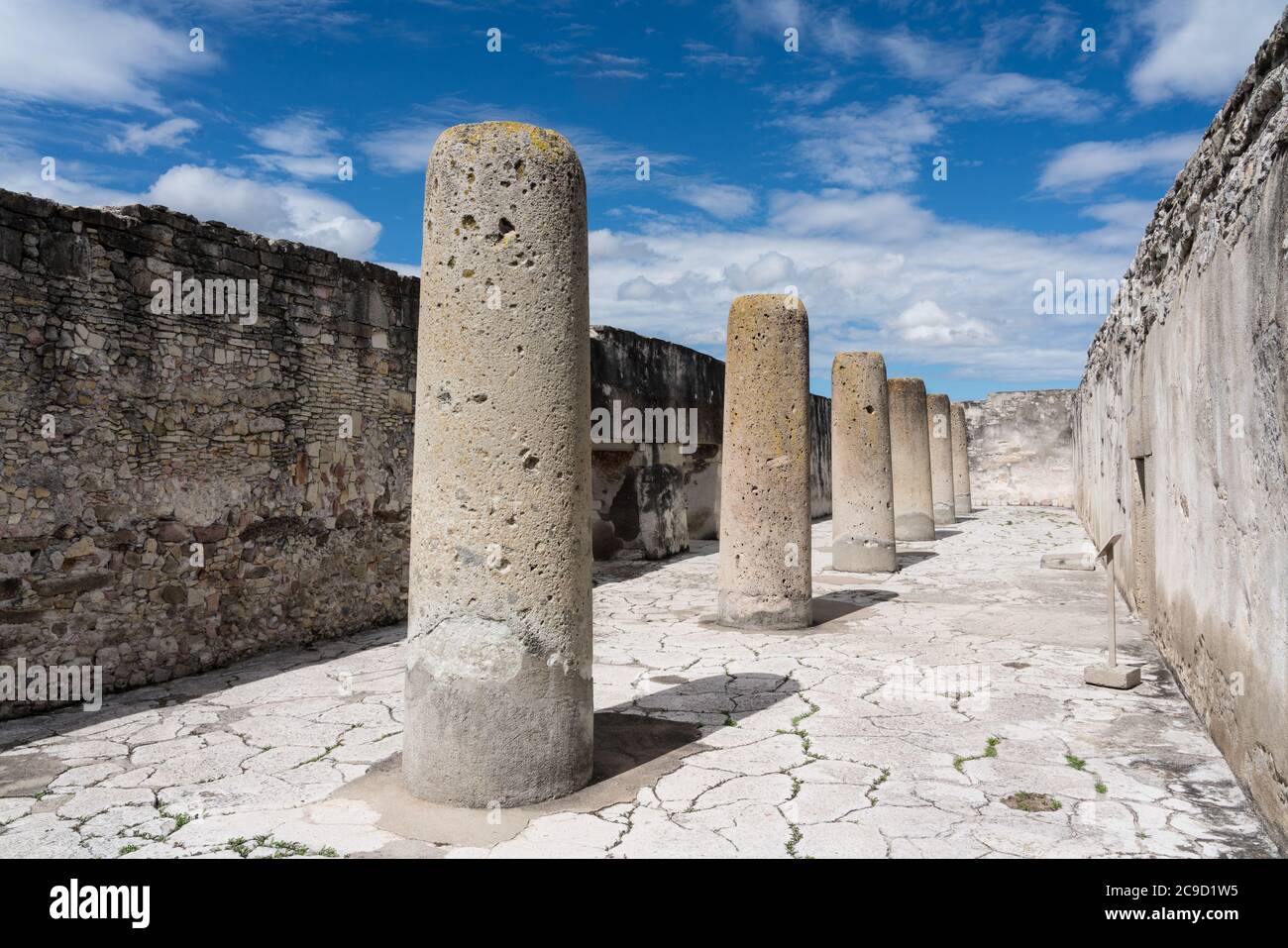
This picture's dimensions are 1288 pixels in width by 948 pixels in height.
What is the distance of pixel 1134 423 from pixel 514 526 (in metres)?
5.63

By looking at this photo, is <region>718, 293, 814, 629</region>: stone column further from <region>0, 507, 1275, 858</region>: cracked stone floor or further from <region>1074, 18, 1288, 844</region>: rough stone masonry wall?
<region>1074, 18, 1288, 844</region>: rough stone masonry wall

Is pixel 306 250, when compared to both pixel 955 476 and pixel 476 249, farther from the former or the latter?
pixel 955 476

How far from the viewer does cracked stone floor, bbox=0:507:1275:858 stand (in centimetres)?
323

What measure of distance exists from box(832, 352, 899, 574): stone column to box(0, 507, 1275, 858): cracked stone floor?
3.88 m

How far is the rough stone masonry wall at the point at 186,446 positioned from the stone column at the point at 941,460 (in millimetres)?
12845

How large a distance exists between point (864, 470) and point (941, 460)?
8154mm

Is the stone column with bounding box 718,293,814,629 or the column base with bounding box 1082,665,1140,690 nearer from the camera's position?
the column base with bounding box 1082,665,1140,690

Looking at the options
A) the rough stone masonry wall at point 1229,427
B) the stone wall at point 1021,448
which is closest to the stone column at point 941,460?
the stone wall at point 1021,448

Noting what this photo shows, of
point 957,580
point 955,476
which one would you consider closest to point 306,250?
point 957,580

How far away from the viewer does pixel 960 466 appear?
2116 centimetres

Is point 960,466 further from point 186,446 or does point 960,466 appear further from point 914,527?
point 186,446

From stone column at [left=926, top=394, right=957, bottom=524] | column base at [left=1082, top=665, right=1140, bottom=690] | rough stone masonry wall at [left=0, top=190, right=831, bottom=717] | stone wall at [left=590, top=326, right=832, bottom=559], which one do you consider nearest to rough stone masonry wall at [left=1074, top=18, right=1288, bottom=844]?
column base at [left=1082, top=665, right=1140, bottom=690]

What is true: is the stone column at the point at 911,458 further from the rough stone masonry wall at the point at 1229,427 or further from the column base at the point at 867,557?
the rough stone masonry wall at the point at 1229,427

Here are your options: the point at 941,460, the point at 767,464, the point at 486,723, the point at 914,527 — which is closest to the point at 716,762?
the point at 486,723
